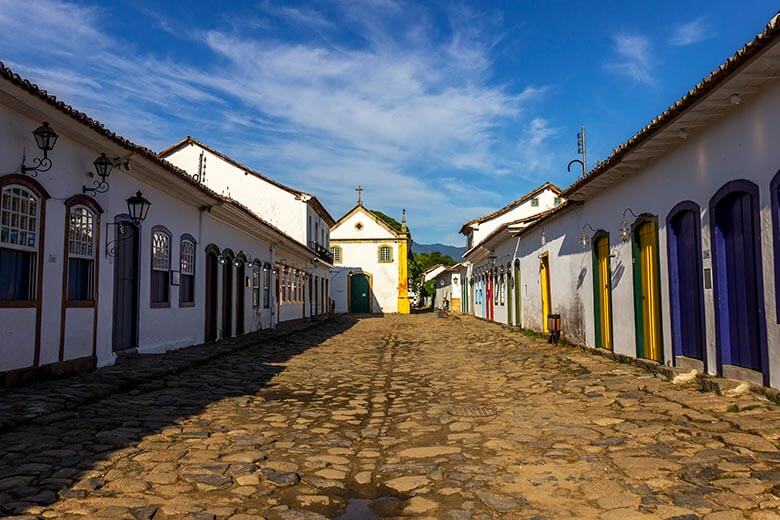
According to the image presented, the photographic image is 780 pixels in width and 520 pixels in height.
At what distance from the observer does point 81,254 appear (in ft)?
27.0

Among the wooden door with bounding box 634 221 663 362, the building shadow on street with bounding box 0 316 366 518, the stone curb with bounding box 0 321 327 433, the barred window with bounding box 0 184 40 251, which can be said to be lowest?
the building shadow on street with bounding box 0 316 366 518

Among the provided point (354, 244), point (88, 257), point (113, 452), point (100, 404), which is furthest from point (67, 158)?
point (354, 244)

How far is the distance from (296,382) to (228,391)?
109 cm

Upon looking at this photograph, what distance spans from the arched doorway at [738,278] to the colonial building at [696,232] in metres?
0.01

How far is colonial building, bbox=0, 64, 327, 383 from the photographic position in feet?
22.2

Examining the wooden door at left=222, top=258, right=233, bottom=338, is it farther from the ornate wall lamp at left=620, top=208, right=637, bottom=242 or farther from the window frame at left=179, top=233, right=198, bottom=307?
the ornate wall lamp at left=620, top=208, right=637, bottom=242

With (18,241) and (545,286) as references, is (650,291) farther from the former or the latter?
(18,241)

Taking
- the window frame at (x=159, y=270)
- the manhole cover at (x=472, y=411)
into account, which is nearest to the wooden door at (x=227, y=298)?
the window frame at (x=159, y=270)

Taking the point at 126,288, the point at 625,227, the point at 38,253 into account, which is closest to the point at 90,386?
the point at 38,253

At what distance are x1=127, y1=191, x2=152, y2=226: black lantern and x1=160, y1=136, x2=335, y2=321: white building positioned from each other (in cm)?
1359

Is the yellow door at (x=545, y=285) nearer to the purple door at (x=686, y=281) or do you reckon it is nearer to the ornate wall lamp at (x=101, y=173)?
the purple door at (x=686, y=281)

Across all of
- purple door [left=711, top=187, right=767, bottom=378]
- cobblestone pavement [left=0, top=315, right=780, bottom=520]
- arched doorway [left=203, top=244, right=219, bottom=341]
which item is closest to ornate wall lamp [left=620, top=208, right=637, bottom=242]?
cobblestone pavement [left=0, top=315, right=780, bottom=520]

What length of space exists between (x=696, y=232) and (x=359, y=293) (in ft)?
112

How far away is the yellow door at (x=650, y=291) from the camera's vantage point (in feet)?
27.4
